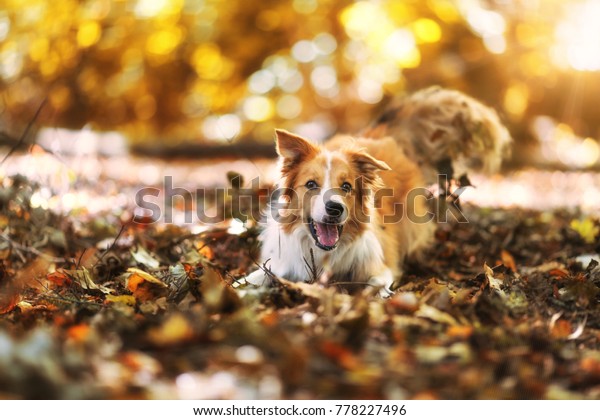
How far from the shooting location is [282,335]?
224cm

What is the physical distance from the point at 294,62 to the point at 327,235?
7345 mm

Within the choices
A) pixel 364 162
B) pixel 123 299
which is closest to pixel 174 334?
pixel 123 299

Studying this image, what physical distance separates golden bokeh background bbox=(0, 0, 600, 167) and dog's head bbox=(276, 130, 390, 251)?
873 millimetres

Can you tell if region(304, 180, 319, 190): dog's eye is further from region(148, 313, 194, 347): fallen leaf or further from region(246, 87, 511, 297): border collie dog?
region(148, 313, 194, 347): fallen leaf

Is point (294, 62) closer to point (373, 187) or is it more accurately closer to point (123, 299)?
point (373, 187)

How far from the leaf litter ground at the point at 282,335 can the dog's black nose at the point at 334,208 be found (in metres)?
0.69

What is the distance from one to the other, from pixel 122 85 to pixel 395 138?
6.84 meters

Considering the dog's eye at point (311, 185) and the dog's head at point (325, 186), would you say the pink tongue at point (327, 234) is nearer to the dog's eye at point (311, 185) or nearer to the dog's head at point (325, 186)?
the dog's head at point (325, 186)

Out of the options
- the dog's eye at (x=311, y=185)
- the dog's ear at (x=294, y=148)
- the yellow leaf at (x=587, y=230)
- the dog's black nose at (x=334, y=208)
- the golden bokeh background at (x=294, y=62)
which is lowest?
the yellow leaf at (x=587, y=230)

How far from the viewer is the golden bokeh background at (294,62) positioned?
6.81 m

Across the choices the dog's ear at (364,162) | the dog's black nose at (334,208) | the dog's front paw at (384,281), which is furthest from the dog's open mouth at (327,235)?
the dog's ear at (364,162)
